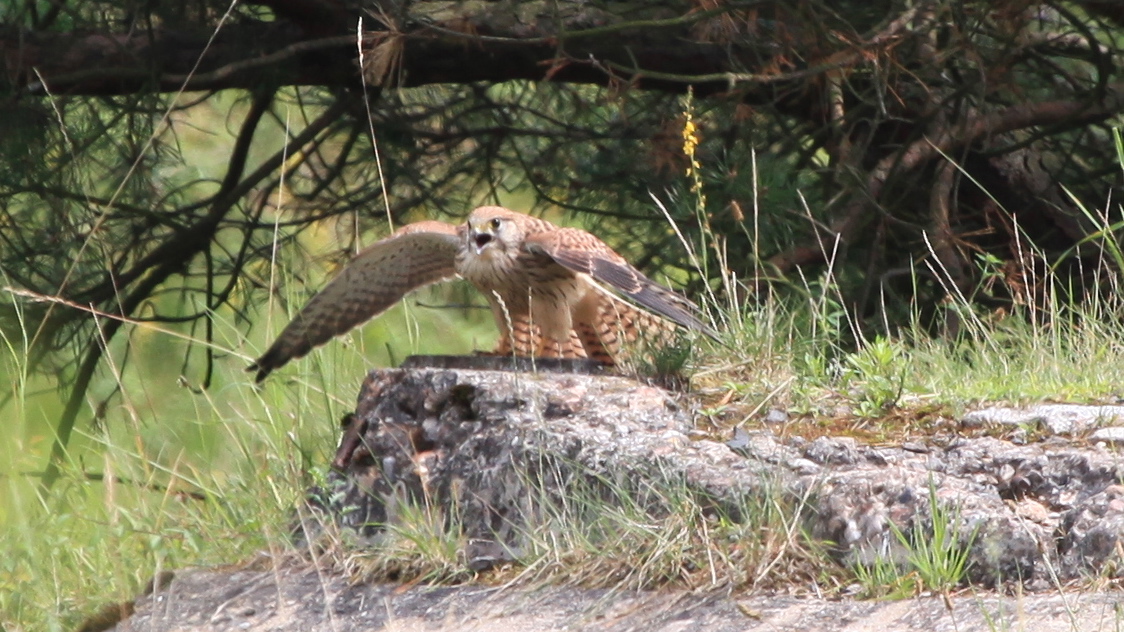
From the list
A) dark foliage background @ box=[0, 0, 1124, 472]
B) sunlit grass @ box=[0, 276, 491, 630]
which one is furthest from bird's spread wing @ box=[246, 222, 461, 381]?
dark foliage background @ box=[0, 0, 1124, 472]

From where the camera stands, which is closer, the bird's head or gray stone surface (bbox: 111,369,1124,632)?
gray stone surface (bbox: 111,369,1124,632)

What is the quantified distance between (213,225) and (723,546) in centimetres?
336

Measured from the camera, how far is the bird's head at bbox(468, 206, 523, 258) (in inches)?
189

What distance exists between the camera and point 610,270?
4.43 meters

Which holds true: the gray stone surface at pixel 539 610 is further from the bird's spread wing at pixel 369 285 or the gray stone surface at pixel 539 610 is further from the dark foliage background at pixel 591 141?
the dark foliage background at pixel 591 141

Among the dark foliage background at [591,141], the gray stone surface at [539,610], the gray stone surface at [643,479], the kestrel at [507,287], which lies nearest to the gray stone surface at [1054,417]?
the gray stone surface at [643,479]

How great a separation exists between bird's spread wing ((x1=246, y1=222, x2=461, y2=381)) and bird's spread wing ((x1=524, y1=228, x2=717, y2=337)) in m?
0.36

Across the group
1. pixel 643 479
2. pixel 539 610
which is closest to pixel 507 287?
pixel 643 479

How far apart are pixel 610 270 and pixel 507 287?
589 mm

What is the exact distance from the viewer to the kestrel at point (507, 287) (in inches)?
185

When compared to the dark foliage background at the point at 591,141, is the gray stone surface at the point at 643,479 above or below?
below

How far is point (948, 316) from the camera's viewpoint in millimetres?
5211

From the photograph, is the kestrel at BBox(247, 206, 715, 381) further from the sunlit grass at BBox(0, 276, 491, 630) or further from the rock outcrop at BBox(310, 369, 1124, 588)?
the rock outcrop at BBox(310, 369, 1124, 588)

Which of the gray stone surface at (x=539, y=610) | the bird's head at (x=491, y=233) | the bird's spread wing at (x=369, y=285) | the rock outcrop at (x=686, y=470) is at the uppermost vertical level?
the bird's head at (x=491, y=233)
